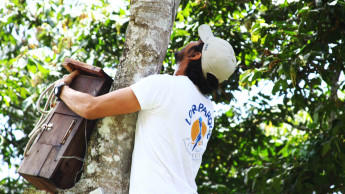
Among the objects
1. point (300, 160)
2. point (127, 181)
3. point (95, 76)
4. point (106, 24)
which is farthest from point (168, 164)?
point (106, 24)

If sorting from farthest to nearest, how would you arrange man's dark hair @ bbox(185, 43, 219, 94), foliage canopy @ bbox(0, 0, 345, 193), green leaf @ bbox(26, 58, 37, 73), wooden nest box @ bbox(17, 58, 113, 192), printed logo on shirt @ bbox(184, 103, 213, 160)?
green leaf @ bbox(26, 58, 37, 73)
foliage canopy @ bbox(0, 0, 345, 193)
man's dark hair @ bbox(185, 43, 219, 94)
printed logo on shirt @ bbox(184, 103, 213, 160)
wooden nest box @ bbox(17, 58, 113, 192)

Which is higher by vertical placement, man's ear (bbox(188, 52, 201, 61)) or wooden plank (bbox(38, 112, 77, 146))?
man's ear (bbox(188, 52, 201, 61))

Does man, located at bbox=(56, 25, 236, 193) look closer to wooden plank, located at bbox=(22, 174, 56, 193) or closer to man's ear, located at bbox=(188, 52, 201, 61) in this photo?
man's ear, located at bbox=(188, 52, 201, 61)

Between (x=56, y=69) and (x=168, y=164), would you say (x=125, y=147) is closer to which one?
(x=168, y=164)

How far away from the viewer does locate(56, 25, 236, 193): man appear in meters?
2.00

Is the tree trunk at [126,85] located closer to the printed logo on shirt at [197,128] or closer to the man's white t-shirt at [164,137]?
the man's white t-shirt at [164,137]

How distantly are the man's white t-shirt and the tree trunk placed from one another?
0.06 meters

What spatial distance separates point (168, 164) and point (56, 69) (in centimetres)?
424

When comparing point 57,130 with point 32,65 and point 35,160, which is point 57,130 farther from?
point 32,65

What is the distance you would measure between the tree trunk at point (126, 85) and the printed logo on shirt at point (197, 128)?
0.87ft

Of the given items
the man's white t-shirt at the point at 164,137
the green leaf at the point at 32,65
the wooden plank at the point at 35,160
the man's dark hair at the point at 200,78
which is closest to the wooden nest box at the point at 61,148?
the wooden plank at the point at 35,160

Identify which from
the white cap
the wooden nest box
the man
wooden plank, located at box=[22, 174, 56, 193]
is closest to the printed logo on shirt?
the man

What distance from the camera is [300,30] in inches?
147

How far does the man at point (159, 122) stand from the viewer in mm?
1997
